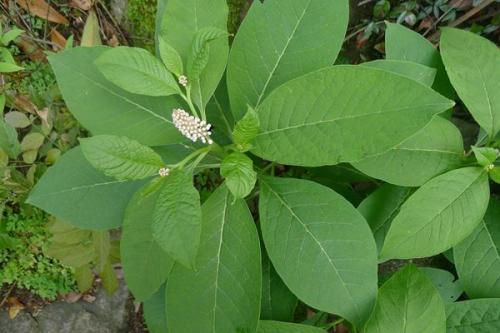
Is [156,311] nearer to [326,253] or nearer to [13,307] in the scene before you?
[326,253]

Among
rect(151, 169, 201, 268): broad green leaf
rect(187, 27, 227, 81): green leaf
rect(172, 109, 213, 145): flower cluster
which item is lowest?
rect(151, 169, 201, 268): broad green leaf

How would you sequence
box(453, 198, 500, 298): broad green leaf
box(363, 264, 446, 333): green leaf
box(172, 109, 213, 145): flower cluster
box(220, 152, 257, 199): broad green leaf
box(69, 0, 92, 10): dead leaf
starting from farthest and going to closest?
box(69, 0, 92, 10): dead leaf < box(453, 198, 500, 298): broad green leaf < box(363, 264, 446, 333): green leaf < box(172, 109, 213, 145): flower cluster < box(220, 152, 257, 199): broad green leaf

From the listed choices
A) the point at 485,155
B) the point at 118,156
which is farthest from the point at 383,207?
the point at 118,156

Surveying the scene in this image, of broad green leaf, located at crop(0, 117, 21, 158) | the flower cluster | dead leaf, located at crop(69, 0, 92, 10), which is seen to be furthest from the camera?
dead leaf, located at crop(69, 0, 92, 10)

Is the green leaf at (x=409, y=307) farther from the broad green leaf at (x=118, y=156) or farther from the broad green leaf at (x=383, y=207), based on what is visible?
the broad green leaf at (x=118, y=156)

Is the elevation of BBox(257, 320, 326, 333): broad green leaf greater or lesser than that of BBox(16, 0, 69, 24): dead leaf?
lesser

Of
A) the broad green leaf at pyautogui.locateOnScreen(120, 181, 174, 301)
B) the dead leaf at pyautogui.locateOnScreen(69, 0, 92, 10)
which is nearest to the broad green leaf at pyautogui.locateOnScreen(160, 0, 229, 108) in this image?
the broad green leaf at pyautogui.locateOnScreen(120, 181, 174, 301)

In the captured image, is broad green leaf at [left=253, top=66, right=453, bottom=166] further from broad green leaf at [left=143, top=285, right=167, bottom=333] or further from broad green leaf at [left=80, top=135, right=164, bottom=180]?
broad green leaf at [left=143, top=285, right=167, bottom=333]
